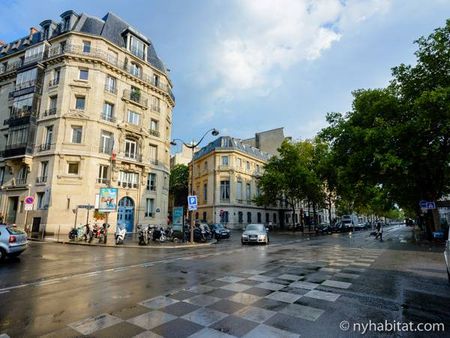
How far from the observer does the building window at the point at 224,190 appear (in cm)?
4584

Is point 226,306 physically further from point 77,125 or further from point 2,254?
point 77,125

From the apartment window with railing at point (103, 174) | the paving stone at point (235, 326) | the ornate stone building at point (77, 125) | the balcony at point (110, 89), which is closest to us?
the paving stone at point (235, 326)

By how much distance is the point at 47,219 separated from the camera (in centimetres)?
2388

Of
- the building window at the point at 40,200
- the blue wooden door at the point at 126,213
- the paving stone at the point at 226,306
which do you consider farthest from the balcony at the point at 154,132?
the paving stone at the point at 226,306

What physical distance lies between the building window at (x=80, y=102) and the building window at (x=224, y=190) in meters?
25.6

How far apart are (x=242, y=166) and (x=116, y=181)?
2567 cm

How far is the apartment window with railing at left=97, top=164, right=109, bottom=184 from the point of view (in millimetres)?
26781

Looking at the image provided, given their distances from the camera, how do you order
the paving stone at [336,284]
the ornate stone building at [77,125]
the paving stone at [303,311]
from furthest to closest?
the ornate stone building at [77,125]
the paving stone at [336,284]
the paving stone at [303,311]

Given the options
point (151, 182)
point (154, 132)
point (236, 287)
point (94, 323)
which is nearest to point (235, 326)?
point (94, 323)

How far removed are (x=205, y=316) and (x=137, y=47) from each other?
112ft

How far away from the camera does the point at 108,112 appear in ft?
93.5

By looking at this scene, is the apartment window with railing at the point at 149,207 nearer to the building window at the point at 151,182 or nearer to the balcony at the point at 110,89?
the building window at the point at 151,182

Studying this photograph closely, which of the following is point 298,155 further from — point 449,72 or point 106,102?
point 106,102

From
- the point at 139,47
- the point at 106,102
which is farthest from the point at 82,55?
the point at 139,47
